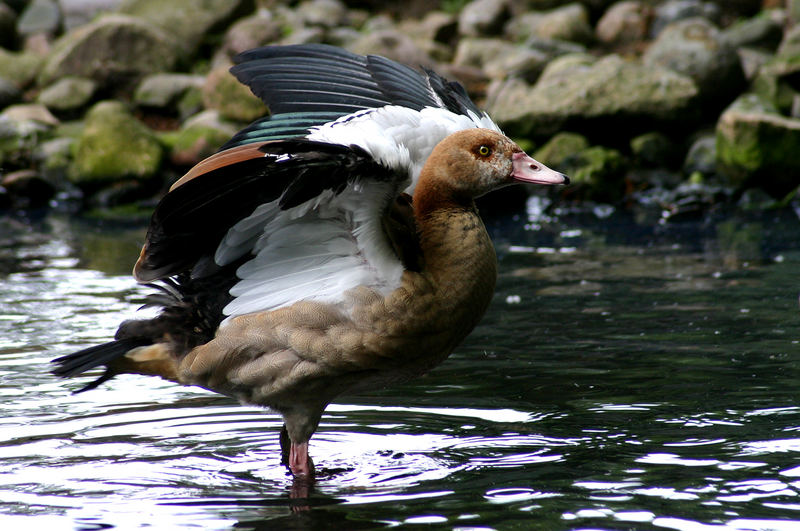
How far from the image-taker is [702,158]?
46.3 ft

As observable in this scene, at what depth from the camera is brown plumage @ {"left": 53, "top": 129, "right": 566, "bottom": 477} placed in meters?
4.82

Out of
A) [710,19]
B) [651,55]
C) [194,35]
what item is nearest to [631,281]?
[651,55]

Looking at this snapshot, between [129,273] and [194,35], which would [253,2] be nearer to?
[194,35]

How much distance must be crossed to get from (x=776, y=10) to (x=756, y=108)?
15.6 feet

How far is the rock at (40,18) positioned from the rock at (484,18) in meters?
7.84

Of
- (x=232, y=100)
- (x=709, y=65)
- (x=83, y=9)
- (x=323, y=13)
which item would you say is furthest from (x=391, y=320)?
(x=83, y=9)

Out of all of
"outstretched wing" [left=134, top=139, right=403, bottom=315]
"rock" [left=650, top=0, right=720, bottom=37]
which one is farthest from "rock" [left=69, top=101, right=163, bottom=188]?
"outstretched wing" [left=134, top=139, right=403, bottom=315]

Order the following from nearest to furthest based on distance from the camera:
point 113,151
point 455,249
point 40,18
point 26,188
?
point 455,249 < point 113,151 < point 26,188 < point 40,18

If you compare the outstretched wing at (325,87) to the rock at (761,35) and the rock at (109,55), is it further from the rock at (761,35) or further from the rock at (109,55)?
the rock at (109,55)

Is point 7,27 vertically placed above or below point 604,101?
above

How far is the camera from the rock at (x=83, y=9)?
23109 mm

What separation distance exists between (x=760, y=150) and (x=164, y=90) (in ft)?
30.6

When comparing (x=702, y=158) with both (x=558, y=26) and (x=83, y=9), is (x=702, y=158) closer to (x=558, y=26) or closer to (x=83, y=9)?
(x=558, y=26)

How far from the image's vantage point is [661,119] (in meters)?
14.3
